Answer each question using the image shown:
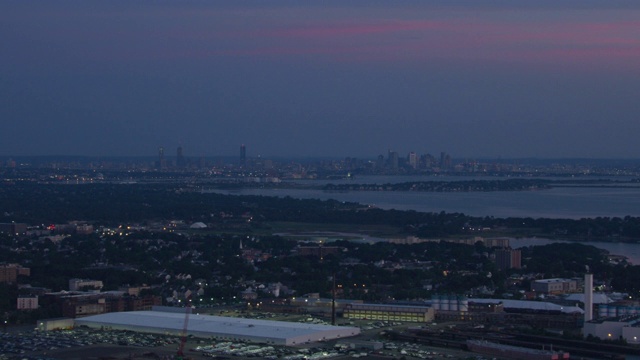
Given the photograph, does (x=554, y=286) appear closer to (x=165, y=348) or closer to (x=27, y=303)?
(x=165, y=348)

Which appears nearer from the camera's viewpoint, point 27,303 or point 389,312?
point 389,312

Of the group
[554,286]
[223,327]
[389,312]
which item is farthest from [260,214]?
[223,327]

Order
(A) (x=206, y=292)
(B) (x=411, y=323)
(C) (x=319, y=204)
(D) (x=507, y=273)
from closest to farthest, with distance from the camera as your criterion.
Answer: (B) (x=411, y=323)
(A) (x=206, y=292)
(D) (x=507, y=273)
(C) (x=319, y=204)

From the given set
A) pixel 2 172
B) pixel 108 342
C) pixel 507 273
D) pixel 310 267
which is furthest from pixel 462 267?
pixel 2 172

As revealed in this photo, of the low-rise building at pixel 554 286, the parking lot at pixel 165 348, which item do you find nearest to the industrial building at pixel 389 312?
the parking lot at pixel 165 348

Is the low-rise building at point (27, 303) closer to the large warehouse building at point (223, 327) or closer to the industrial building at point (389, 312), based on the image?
the large warehouse building at point (223, 327)

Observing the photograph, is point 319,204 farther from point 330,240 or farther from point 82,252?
point 82,252
